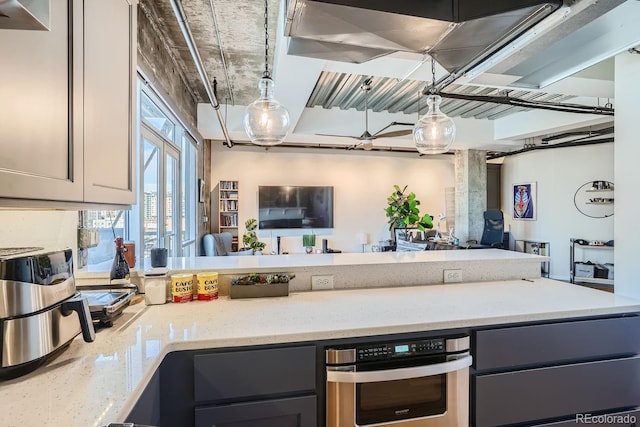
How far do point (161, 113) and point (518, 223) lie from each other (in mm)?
7695

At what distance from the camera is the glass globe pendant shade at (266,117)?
2072 mm

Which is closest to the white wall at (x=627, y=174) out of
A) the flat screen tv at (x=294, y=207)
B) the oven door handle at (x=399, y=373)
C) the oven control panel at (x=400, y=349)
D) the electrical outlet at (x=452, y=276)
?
the electrical outlet at (x=452, y=276)

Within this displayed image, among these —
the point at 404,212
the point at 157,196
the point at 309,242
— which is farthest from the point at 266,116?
the point at 404,212

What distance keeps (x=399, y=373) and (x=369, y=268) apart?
0.74 metres

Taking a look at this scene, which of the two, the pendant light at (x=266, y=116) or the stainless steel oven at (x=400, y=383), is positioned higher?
the pendant light at (x=266, y=116)

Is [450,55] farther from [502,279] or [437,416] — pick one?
[437,416]

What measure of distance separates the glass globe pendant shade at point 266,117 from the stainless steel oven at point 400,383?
1471mm

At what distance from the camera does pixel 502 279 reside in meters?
2.18

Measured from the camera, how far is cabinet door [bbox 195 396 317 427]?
1.16 m

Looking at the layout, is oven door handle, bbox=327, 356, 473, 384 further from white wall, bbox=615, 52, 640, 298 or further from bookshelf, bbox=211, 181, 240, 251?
bookshelf, bbox=211, 181, 240, 251

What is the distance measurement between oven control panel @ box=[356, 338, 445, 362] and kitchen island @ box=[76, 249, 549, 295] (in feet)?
2.11

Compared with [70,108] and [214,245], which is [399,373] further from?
[214,245]

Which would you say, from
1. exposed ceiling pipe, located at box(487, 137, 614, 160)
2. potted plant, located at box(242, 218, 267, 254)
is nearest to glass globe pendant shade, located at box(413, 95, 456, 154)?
potted plant, located at box(242, 218, 267, 254)

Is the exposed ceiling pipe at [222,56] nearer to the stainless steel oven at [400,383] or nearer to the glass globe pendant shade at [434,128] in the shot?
the glass globe pendant shade at [434,128]
